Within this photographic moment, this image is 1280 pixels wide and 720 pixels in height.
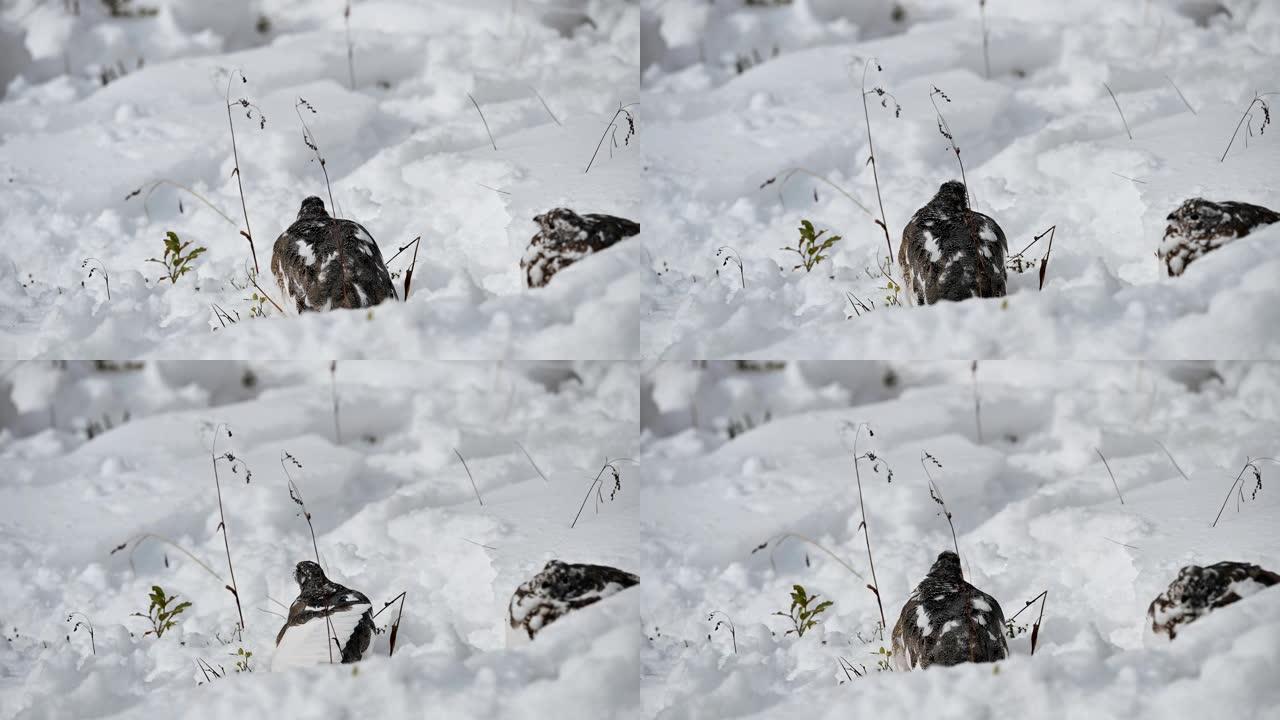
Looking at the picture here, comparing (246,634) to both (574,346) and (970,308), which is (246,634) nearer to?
(574,346)

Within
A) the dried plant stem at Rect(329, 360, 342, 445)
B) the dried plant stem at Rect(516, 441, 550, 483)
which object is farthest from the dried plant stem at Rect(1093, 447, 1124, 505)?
the dried plant stem at Rect(329, 360, 342, 445)

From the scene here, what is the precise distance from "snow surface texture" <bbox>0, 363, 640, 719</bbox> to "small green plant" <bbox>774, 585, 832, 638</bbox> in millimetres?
445

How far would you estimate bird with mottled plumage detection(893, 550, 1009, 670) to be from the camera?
8.07 feet

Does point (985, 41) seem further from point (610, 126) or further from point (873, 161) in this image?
point (610, 126)

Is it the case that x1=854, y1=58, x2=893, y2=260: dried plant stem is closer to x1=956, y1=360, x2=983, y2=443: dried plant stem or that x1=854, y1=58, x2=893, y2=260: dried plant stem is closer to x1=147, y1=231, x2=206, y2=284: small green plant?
x1=956, y1=360, x2=983, y2=443: dried plant stem

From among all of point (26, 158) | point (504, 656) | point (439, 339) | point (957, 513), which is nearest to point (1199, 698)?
point (957, 513)

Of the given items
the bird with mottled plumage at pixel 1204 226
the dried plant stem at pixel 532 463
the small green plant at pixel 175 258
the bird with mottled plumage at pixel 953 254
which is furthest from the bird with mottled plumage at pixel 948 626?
the small green plant at pixel 175 258

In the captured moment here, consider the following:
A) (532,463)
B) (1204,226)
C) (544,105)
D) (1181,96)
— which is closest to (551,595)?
(532,463)

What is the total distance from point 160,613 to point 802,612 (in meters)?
1.73

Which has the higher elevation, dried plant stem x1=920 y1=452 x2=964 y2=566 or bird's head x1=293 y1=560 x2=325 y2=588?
bird's head x1=293 y1=560 x2=325 y2=588

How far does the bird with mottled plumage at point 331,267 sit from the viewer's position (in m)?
2.65

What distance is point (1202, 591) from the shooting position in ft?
7.97

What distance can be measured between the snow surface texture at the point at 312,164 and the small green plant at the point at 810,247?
0.46m

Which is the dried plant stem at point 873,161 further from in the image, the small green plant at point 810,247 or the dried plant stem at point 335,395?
the dried plant stem at point 335,395
